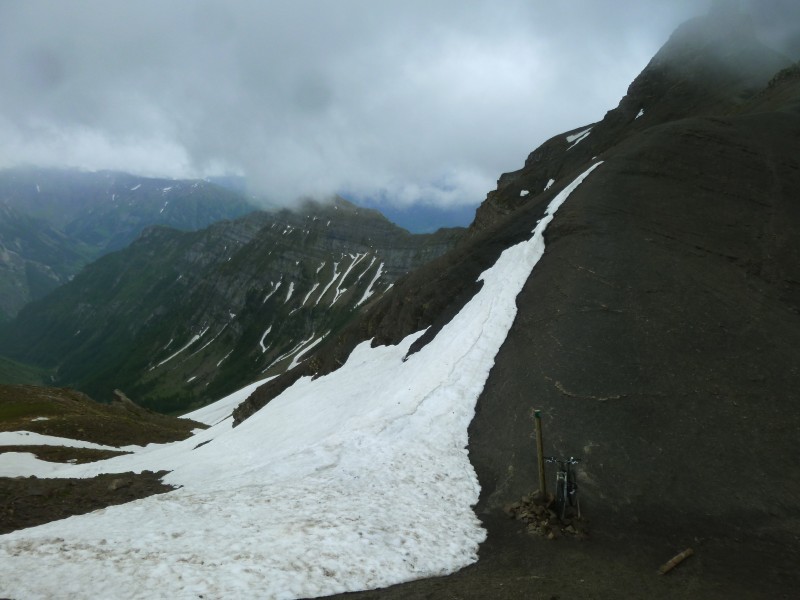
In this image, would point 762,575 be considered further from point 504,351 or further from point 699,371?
point 504,351

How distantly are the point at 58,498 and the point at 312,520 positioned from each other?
33.2 ft

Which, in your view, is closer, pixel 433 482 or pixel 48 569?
pixel 48 569

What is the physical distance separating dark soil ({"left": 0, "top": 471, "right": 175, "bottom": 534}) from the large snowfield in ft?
6.66

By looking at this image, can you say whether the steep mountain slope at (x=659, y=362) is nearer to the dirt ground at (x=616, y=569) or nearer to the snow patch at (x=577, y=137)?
the dirt ground at (x=616, y=569)

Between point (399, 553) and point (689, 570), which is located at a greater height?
point (399, 553)

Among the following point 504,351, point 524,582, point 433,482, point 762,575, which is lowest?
point 762,575

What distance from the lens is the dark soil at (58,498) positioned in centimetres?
1485

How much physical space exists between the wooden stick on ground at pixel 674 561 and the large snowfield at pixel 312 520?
4.75 meters

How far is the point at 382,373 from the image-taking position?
3112 cm

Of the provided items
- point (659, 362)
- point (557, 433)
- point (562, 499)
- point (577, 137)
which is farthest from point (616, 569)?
point (577, 137)

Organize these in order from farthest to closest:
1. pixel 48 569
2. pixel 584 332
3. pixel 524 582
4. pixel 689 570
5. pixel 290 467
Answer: pixel 584 332, pixel 290 467, pixel 689 570, pixel 524 582, pixel 48 569

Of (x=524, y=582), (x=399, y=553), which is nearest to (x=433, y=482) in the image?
(x=399, y=553)

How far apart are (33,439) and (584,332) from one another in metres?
55.5

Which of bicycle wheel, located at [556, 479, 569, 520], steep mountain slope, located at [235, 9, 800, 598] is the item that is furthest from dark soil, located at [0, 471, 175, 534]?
bicycle wheel, located at [556, 479, 569, 520]
